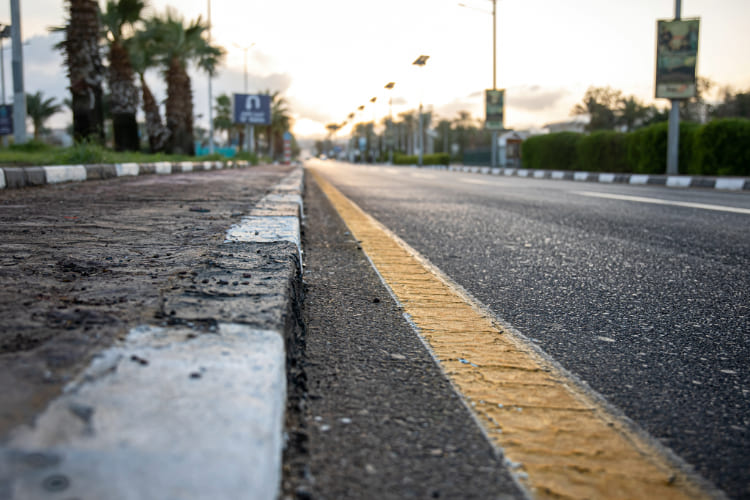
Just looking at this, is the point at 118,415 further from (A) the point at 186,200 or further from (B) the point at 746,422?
(A) the point at 186,200

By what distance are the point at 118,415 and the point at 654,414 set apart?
109cm

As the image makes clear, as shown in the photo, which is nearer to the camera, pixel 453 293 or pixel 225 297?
pixel 225 297

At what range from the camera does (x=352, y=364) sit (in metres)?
1.58

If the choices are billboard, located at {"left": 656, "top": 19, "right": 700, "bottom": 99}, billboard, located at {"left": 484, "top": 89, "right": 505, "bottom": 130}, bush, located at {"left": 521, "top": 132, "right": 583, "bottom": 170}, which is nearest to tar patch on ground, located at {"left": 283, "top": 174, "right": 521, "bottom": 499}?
billboard, located at {"left": 656, "top": 19, "right": 700, "bottom": 99}

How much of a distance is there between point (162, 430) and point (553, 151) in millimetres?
26240

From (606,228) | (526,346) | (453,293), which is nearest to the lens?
(526,346)

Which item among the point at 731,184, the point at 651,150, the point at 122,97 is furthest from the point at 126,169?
the point at 651,150

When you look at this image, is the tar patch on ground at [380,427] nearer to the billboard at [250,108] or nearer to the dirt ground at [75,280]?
the dirt ground at [75,280]

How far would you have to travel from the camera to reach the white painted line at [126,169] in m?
10.0

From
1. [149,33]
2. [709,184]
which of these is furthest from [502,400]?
[149,33]

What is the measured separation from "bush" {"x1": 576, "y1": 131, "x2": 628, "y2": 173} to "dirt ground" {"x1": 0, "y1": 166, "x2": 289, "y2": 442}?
64.0 feet

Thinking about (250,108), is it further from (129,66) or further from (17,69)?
(17,69)

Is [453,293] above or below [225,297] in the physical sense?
below

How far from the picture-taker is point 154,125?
27875 mm
